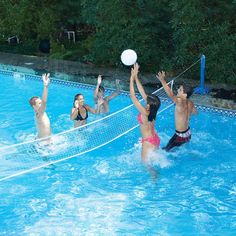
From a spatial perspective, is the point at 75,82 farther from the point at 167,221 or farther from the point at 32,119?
the point at 167,221

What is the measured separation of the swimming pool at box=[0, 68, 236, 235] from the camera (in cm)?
793

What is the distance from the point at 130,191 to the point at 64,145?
1710mm

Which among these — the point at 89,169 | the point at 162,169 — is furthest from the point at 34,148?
the point at 162,169

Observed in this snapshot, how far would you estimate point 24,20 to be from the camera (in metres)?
17.8

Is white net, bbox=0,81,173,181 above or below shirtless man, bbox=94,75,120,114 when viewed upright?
below

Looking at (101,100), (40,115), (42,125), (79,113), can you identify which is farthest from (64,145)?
(101,100)

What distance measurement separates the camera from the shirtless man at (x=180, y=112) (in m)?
9.19

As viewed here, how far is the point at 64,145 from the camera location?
31.0 feet

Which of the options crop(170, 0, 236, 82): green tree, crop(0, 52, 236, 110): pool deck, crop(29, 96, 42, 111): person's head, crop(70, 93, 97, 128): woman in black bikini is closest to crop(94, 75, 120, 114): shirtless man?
crop(70, 93, 97, 128): woman in black bikini

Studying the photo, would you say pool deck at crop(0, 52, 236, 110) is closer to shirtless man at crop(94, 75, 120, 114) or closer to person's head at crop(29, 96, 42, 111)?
shirtless man at crop(94, 75, 120, 114)

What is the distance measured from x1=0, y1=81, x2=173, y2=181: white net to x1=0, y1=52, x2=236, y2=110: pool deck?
8.88ft

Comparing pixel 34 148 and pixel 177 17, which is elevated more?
pixel 177 17

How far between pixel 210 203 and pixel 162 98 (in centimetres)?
485

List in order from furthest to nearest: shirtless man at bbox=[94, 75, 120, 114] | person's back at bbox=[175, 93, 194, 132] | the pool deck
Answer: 1. the pool deck
2. shirtless man at bbox=[94, 75, 120, 114]
3. person's back at bbox=[175, 93, 194, 132]
